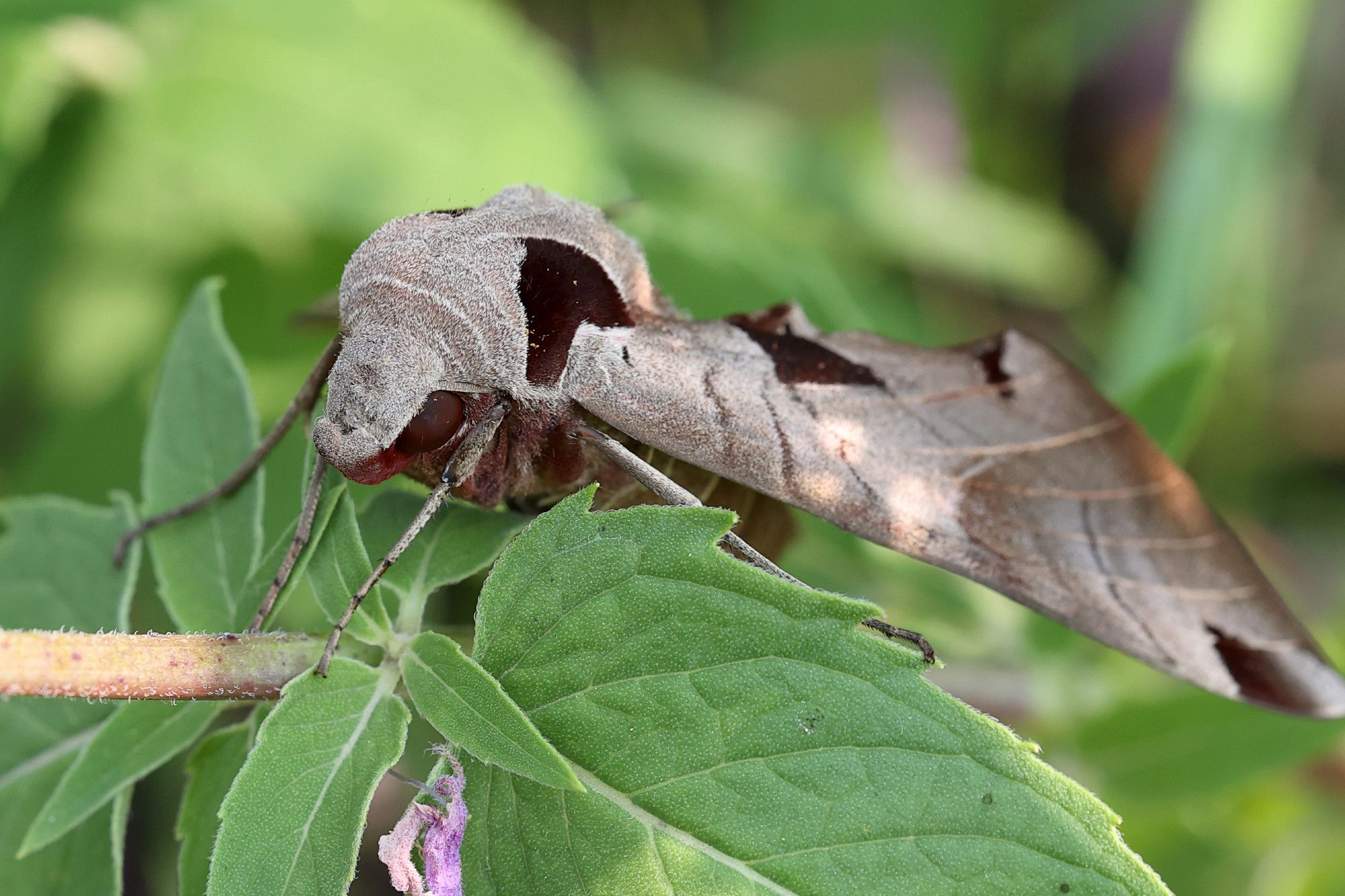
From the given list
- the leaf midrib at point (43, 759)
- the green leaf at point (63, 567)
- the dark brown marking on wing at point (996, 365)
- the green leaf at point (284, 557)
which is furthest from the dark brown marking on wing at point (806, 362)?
the leaf midrib at point (43, 759)

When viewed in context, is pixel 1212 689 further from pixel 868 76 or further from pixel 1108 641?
pixel 868 76

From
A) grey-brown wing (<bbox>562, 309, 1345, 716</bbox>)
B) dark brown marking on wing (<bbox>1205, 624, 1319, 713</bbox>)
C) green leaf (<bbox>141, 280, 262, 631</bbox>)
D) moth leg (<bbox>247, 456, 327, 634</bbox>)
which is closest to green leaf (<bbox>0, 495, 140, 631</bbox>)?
green leaf (<bbox>141, 280, 262, 631</bbox>)

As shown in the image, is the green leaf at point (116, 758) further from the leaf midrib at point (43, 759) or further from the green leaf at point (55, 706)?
the leaf midrib at point (43, 759)

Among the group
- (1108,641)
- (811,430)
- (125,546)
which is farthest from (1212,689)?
(125,546)

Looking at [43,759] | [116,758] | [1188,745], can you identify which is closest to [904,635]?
[116,758]

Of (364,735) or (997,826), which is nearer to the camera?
(997,826)

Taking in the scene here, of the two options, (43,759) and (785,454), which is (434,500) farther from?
(43,759)

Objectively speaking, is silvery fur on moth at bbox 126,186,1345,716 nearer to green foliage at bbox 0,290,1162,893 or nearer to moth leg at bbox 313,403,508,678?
moth leg at bbox 313,403,508,678
